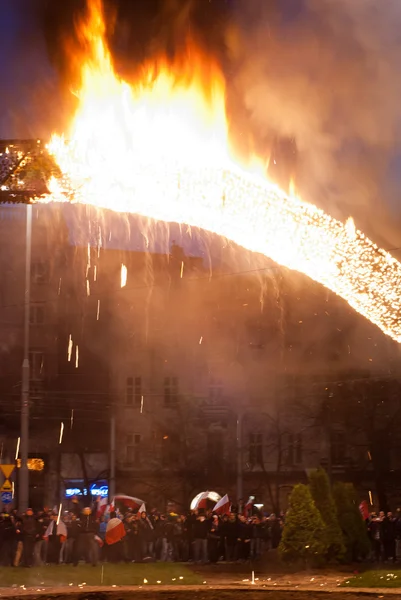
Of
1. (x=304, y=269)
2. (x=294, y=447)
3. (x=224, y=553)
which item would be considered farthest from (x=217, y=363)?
(x=304, y=269)

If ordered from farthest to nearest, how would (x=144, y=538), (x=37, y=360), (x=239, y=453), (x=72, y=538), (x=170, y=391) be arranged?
(x=37, y=360) → (x=170, y=391) → (x=239, y=453) → (x=144, y=538) → (x=72, y=538)

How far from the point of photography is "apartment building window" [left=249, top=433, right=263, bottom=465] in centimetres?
4338

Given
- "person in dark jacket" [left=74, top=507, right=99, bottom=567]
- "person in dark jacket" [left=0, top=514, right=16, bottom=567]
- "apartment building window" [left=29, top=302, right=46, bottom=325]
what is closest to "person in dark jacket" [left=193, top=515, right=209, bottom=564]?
"person in dark jacket" [left=74, top=507, right=99, bottom=567]

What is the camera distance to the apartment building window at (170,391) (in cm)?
4416

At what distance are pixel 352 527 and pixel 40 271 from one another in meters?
30.9

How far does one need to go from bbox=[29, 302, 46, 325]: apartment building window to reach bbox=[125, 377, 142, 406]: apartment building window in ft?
18.0

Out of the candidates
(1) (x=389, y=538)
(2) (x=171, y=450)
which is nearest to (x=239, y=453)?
(2) (x=171, y=450)

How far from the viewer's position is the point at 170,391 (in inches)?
1768

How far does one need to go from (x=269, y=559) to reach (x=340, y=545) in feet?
7.20

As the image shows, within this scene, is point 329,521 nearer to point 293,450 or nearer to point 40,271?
point 293,450

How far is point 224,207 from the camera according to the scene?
32.6 ft

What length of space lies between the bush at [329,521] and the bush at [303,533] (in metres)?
0.34

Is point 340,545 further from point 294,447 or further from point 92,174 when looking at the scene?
point 294,447

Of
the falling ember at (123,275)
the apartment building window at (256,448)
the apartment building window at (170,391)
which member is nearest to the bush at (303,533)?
the apartment building window at (256,448)
